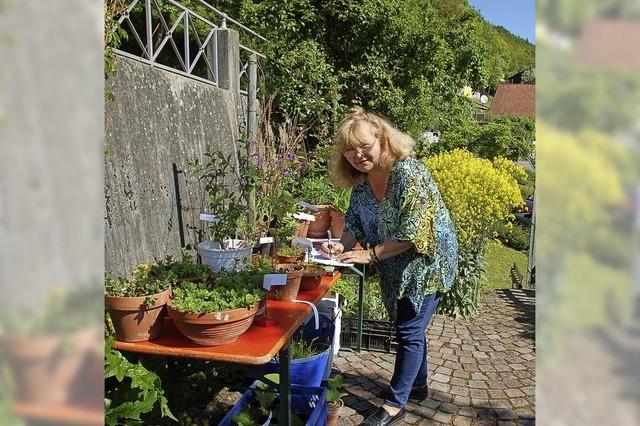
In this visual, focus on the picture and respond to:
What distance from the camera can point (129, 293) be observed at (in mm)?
1900

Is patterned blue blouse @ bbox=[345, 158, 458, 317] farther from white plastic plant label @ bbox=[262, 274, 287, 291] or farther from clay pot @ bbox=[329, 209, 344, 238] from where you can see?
clay pot @ bbox=[329, 209, 344, 238]

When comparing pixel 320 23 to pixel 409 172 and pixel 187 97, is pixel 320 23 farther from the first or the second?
pixel 409 172

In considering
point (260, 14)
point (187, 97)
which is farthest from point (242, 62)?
point (187, 97)

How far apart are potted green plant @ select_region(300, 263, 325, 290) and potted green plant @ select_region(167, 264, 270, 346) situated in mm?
511

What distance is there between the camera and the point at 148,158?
3.28 metres

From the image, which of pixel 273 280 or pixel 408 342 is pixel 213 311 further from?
pixel 408 342

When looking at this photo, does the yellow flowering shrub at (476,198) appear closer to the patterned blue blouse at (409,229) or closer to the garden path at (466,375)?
the garden path at (466,375)

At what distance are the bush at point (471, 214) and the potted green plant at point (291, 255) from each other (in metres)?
2.28
